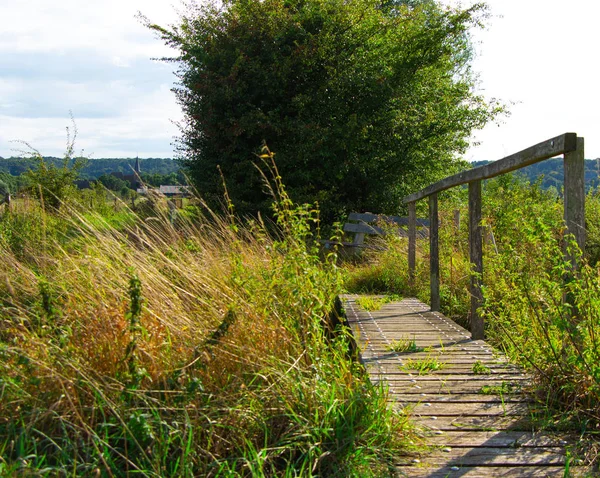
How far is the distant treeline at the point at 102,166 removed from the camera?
1377cm

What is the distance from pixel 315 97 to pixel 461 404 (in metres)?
11.6

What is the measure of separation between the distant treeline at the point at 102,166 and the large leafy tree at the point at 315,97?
2.44 metres

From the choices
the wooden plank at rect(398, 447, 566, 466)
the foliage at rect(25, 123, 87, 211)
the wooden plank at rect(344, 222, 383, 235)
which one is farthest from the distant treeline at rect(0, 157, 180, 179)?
the wooden plank at rect(344, 222, 383, 235)

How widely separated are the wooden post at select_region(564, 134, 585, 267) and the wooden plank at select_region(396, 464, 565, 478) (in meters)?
1.10

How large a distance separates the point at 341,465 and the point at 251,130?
11.5m

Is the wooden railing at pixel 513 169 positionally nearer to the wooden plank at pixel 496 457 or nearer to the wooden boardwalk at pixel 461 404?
the wooden boardwalk at pixel 461 404

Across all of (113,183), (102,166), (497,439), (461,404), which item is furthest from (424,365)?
(102,166)

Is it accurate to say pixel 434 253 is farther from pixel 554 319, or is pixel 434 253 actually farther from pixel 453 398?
pixel 554 319

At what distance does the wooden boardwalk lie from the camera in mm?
2678

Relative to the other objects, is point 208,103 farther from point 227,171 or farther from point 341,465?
point 341,465

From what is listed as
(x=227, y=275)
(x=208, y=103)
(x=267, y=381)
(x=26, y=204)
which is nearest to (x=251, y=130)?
(x=208, y=103)

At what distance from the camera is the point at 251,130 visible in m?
13.6

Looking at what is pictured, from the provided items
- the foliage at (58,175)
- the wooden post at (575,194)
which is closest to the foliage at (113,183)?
the foliage at (58,175)

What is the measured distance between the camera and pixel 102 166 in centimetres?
4275
